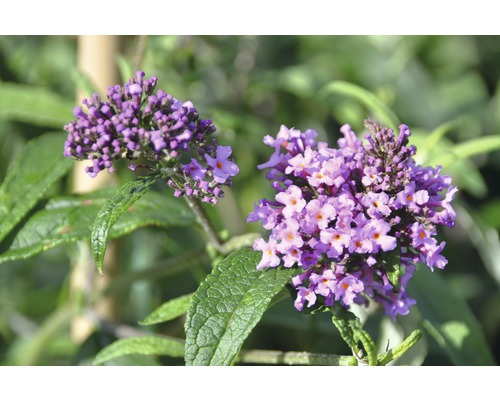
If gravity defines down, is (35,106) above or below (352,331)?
Answer: above

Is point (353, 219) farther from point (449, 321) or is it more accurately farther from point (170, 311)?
point (449, 321)

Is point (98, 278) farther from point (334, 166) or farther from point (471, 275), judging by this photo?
point (471, 275)

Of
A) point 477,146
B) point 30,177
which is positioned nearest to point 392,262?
point 477,146

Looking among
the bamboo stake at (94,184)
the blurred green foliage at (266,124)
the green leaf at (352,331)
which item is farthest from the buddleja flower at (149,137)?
the bamboo stake at (94,184)

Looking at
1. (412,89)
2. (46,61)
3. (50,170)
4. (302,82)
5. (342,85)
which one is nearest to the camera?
(50,170)

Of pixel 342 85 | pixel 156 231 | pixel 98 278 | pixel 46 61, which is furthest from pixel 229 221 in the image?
pixel 46 61

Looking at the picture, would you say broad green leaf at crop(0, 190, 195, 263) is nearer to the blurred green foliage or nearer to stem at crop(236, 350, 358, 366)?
the blurred green foliage
